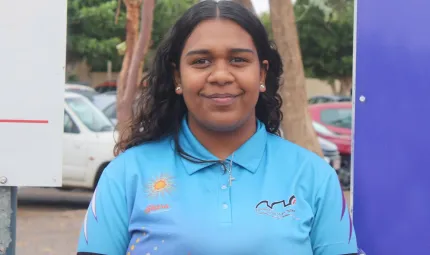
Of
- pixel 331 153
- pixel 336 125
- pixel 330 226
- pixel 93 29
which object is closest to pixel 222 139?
pixel 330 226

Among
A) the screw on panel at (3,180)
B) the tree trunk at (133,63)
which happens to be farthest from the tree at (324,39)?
the screw on panel at (3,180)

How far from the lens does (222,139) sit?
2215mm

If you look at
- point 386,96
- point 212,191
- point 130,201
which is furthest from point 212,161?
point 386,96

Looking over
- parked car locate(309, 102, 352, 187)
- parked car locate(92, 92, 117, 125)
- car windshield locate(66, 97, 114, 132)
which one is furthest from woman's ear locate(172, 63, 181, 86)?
parked car locate(92, 92, 117, 125)

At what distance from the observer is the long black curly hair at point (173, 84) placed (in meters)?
2.19

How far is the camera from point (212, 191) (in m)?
2.08

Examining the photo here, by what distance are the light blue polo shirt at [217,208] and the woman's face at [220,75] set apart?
0.37ft

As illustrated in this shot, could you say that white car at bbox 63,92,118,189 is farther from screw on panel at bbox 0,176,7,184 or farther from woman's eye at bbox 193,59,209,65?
woman's eye at bbox 193,59,209,65

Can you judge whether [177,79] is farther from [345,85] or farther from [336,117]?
[345,85]

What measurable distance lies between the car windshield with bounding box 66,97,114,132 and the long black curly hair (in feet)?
29.6

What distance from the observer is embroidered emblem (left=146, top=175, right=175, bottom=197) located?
6.82ft

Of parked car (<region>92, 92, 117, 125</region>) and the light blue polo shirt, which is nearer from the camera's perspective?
the light blue polo shirt

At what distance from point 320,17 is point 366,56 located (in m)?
30.7

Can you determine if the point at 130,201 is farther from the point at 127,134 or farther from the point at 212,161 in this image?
the point at 127,134
